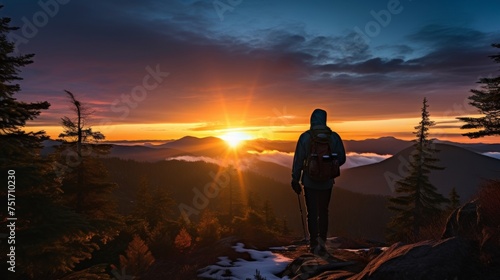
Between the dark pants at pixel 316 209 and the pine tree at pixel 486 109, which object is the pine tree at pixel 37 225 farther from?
the pine tree at pixel 486 109

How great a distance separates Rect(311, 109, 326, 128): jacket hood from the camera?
777cm

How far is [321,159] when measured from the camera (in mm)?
7348

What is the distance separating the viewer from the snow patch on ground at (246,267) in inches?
338

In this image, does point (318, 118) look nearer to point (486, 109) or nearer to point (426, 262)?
point (426, 262)

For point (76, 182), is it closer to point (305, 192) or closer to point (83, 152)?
point (83, 152)

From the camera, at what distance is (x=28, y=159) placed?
988 cm

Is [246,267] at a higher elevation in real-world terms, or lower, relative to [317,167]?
lower

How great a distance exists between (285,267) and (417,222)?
2347cm

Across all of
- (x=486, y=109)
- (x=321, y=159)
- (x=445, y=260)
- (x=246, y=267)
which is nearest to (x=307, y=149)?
(x=321, y=159)

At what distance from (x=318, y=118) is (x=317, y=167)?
118 cm

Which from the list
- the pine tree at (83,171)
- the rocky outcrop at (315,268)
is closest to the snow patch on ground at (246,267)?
the rocky outcrop at (315,268)

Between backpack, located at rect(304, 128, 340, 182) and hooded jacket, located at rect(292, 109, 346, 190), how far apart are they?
0.16 m

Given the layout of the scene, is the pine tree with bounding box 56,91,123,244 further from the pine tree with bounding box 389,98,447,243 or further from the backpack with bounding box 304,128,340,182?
the pine tree with bounding box 389,98,447,243

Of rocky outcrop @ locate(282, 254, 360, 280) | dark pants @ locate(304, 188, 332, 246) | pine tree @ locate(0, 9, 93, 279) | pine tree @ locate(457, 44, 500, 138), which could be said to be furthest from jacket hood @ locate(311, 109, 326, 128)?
pine tree @ locate(457, 44, 500, 138)
